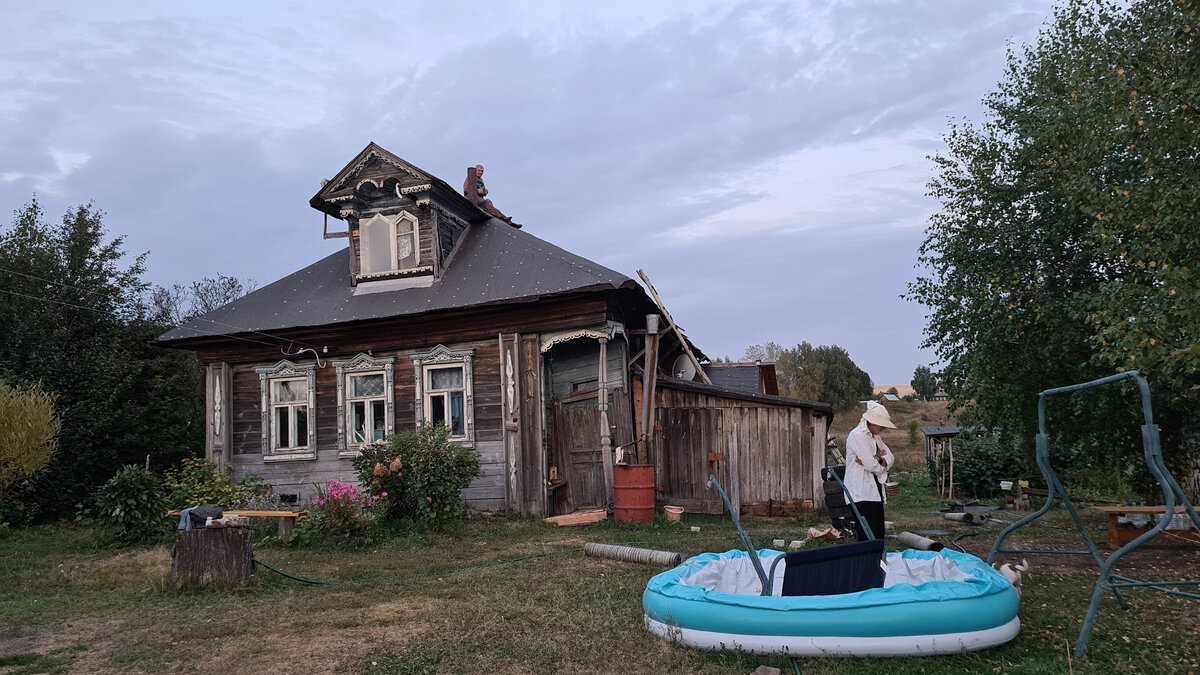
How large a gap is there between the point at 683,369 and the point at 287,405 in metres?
8.96

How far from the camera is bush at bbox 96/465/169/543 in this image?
12.5 metres

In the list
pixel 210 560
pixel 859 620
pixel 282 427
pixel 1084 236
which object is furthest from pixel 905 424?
pixel 859 620

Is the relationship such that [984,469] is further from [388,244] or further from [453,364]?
[388,244]

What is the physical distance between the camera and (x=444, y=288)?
15.9m

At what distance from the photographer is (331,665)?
5691 mm

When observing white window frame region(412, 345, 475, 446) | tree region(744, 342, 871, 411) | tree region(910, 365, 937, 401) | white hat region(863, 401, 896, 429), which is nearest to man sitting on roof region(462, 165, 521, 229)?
white window frame region(412, 345, 475, 446)

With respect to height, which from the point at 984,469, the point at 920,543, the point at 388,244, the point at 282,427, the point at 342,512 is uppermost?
the point at 388,244

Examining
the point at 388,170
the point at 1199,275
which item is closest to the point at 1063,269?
the point at 1199,275

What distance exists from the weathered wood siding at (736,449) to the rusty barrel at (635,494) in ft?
4.76

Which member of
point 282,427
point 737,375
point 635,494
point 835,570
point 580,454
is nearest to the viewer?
point 835,570

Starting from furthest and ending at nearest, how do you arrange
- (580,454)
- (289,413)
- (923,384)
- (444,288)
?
(923,384), (289,413), (444,288), (580,454)

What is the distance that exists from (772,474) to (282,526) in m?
8.19

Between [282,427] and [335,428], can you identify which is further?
[282,427]

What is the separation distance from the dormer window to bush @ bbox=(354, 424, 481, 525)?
4.70 m
